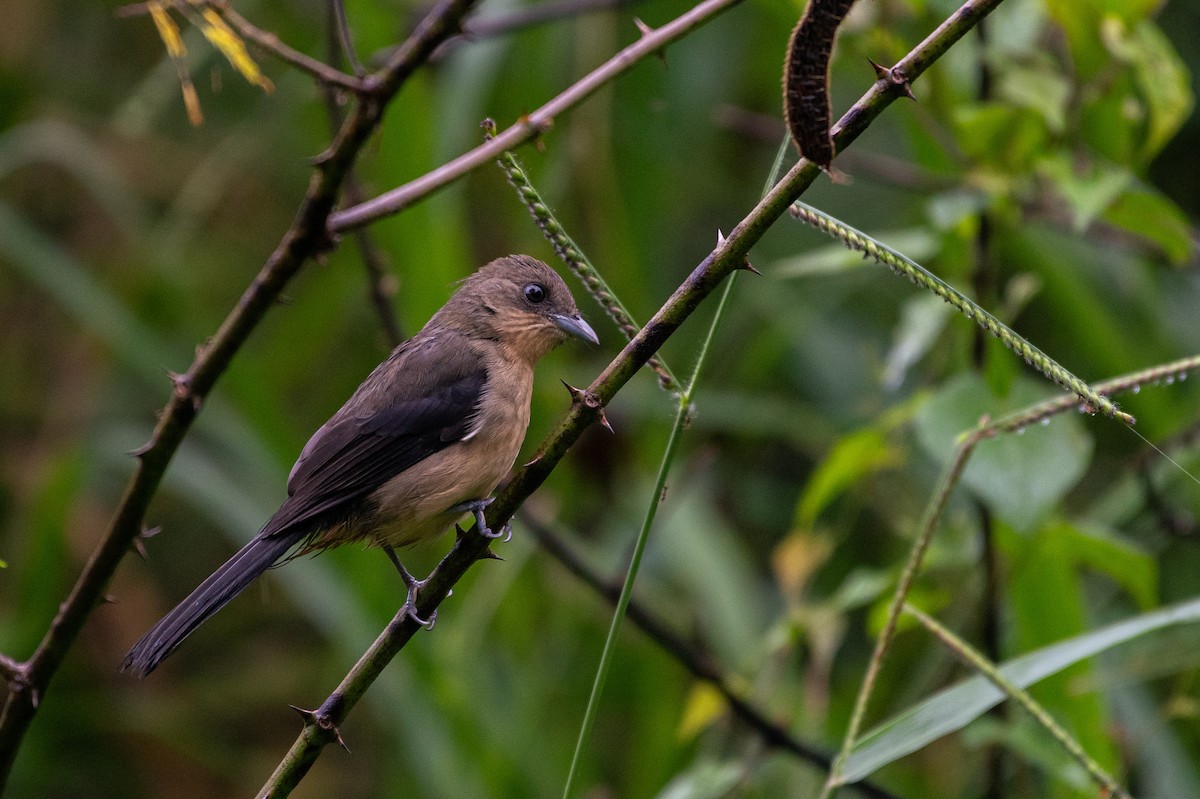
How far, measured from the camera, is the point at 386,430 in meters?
3.14

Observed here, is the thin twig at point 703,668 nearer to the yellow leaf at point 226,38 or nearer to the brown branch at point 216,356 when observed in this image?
the brown branch at point 216,356

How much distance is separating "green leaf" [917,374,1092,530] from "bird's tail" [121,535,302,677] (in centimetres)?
138

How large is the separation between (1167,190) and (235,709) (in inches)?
170

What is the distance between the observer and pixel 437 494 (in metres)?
2.93

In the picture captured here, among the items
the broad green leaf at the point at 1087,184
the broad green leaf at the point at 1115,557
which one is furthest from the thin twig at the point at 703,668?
the broad green leaf at the point at 1087,184

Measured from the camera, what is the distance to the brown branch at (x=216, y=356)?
138cm

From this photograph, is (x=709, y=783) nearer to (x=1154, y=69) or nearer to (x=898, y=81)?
(x=898, y=81)

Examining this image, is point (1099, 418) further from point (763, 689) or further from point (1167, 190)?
point (763, 689)

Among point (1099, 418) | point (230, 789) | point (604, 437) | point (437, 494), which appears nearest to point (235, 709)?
point (230, 789)

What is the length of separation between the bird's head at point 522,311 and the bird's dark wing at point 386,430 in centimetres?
14

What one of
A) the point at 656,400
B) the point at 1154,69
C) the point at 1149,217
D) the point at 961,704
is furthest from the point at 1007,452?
the point at 656,400

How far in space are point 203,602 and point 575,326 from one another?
1388 mm

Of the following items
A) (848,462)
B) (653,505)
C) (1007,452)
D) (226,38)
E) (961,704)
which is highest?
(226,38)

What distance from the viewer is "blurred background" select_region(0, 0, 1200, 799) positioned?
2898 mm
